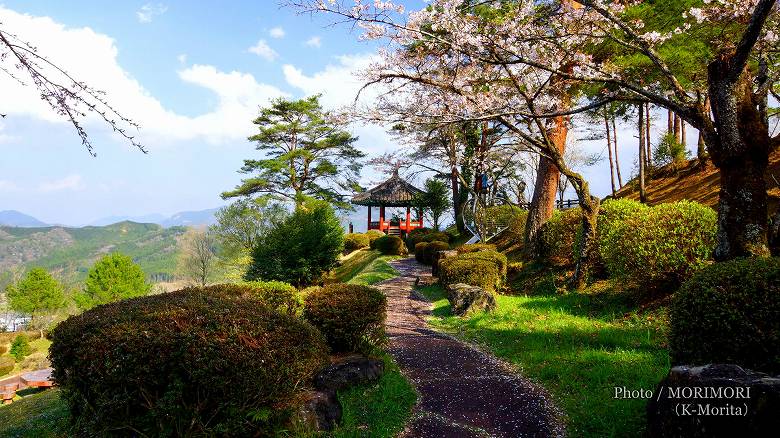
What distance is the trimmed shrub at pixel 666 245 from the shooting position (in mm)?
6996

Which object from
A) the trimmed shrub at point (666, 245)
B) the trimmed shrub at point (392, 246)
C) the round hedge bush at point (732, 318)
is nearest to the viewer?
the round hedge bush at point (732, 318)

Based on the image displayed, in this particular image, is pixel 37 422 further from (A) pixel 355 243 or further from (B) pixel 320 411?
(A) pixel 355 243

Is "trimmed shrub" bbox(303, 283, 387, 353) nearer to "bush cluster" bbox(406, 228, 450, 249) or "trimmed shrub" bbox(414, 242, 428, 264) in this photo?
"trimmed shrub" bbox(414, 242, 428, 264)

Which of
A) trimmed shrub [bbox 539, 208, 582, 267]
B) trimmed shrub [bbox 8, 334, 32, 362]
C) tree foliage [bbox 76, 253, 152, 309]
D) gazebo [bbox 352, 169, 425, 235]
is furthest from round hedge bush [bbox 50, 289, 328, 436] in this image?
tree foliage [bbox 76, 253, 152, 309]

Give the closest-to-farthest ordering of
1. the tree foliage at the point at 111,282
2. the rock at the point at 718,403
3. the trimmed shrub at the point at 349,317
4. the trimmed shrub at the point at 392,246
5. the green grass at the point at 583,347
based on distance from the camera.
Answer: the rock at the point at 718,403 → the green grass at the point at 583,347 → the trimmed shrub at the point at 349,317 → the trimmed shrub at the point at 392,246 → the tree foliage at the point at 111,282

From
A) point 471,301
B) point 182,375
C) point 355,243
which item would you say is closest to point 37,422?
point 182,375

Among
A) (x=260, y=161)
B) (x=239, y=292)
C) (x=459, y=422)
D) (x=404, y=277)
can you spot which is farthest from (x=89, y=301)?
(x=459, y=422)

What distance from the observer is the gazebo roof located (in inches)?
1225

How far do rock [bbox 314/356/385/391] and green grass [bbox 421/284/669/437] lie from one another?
1.91 m

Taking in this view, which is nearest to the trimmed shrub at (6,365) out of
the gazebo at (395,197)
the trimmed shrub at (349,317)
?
the gazebo at (395,197)

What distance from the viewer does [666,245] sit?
7.13 metres

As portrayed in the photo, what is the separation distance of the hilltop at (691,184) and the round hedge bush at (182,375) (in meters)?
11.2

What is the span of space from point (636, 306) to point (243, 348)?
6903 millimetres

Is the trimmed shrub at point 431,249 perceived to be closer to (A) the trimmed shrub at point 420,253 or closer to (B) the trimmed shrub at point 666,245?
(A) the trimmed shrub at point 420,253
